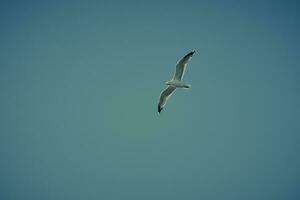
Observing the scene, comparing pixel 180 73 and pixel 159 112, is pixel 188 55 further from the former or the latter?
pixel 159 112

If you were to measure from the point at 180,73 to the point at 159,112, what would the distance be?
3.33 m

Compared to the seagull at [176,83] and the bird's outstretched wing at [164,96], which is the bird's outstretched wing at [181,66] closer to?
the seagull at [176,83]

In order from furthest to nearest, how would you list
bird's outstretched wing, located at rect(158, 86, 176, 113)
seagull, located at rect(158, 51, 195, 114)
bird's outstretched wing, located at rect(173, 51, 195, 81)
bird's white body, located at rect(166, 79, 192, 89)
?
bird's outstretched wing, located at rect(158, 86, 176, 113) → bird's white body, located at rect(166, 79, 192, 89) → seagull, located at rect(158, 51, 195, 114) → bird's outstretched wing, located at rect(173, 51, 195, 81)

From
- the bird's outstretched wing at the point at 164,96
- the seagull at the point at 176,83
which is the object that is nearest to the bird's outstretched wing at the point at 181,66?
the seagull at the point at 176,83

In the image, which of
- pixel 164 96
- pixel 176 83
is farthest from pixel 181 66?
pixel 164 96

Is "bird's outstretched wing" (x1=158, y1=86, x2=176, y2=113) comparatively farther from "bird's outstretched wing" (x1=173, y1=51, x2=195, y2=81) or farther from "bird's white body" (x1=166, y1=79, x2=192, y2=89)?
"bird's outstretched wing" (x1=173, y1=51, x2=195, y2=81)

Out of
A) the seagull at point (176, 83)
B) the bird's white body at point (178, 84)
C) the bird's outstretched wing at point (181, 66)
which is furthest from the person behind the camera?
the bird's white body at point (178, 84)

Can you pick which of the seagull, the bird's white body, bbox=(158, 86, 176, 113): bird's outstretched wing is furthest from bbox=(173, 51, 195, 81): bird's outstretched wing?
bbox=(158, 86, 176, 113): bird's outstretched wing

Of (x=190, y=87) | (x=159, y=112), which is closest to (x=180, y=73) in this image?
(x=190, y=87)

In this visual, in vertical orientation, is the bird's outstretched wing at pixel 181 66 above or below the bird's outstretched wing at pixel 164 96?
above

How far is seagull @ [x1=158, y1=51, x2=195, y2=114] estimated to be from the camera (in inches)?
1104

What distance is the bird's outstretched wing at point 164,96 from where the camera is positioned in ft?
98.6

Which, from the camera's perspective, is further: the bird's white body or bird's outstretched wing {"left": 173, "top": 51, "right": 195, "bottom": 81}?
the bird's white body

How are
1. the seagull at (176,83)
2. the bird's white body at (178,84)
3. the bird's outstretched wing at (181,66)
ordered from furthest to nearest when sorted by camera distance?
the bird's white body at (178,84) → the seagull at (176,83) → the bird's outstretched wing at (181,66)
